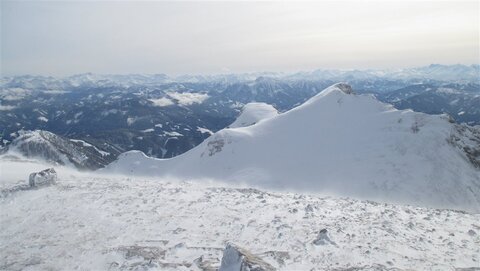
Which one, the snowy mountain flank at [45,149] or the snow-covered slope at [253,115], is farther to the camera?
the snow-covered slope at [253,115]

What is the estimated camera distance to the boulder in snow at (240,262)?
A: 46.3 feet

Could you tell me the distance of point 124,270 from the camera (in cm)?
1602

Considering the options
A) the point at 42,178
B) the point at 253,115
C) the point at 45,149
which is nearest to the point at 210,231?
the point at 42,178

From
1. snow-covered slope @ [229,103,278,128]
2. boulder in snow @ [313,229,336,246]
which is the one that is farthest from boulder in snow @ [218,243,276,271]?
snow-covered slope @ [229,103,278,128]

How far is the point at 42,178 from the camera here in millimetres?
27234

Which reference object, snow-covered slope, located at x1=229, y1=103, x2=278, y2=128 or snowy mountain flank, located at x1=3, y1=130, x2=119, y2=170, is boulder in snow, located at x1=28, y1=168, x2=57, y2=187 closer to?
snowy mountain flank, located at x1=3, y1=130, x2=119, y2=170

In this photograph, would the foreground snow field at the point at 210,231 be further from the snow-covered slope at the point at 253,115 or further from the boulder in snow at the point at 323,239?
the snow-covered slope at the point at 253,115

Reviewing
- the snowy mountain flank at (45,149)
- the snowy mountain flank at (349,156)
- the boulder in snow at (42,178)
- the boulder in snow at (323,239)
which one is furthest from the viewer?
the snowy mountain flank at (45,149)

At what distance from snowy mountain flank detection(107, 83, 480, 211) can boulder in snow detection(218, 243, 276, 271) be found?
26.2 meters

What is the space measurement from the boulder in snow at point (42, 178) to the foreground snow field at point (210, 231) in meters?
0.94

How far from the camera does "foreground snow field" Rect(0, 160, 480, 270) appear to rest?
1689 cm

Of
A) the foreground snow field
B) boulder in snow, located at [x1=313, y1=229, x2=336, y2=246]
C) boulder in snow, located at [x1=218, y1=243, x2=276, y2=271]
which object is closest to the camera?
boulder in snow, located at [x1=218, y1=243, x2=276, y2=271]

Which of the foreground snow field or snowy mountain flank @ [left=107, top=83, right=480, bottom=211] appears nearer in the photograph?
the foreground snow field

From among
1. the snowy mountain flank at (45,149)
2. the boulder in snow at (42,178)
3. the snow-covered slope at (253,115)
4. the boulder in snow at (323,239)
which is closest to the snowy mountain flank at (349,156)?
the boulder in snow at (323,239)
